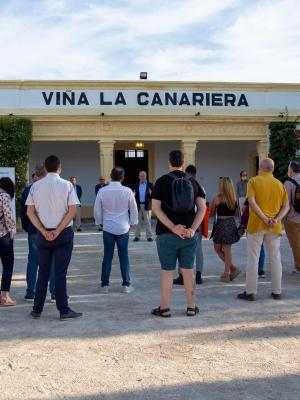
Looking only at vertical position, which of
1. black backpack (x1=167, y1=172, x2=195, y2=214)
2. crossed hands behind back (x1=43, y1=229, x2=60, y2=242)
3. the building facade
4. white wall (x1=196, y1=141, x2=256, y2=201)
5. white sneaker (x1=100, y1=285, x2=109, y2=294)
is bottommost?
white sneaker (x1=100, y1=285, x2=109, y2=294)

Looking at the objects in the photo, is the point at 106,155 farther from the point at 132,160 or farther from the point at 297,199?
the point at 297,199

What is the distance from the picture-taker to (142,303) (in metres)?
6.11

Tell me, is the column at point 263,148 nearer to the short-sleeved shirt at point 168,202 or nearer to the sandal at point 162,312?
the short-sleeved shirt at point 168,202

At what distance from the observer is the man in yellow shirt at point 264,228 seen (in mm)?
6199

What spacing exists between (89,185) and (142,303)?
42.7 ft

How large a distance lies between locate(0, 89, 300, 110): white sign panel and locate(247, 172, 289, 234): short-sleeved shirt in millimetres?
10524

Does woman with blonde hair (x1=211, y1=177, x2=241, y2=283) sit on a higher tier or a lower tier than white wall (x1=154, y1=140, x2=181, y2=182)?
lower

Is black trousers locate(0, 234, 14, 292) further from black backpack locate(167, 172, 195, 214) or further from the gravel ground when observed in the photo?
black backpack locate(167, 172, 195, 214)

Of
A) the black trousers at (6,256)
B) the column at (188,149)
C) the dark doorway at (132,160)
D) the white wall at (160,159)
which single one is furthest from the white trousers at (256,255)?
the dark doorway at (132,160)

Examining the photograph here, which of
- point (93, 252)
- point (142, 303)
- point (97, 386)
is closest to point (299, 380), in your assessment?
point (97, 386)

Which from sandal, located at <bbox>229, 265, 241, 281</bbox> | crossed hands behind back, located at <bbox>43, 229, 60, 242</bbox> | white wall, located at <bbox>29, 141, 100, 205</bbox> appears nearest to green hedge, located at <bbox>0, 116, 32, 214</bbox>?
white wall, located at <bbox>29, 141, 100, 205</bbox>

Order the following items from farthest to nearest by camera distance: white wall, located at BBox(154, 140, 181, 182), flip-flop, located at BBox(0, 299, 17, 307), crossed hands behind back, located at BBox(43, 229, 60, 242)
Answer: white wall, located at BBox(154, 140, 181, 182) < flip-flop, located at BBox(0, 299, 17, 307) < crossed hands behind back, located at BBox(43, 229, 60, 242)

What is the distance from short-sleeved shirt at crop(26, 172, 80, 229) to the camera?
5.41 metres

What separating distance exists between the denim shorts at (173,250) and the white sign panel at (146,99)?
37.4ft
